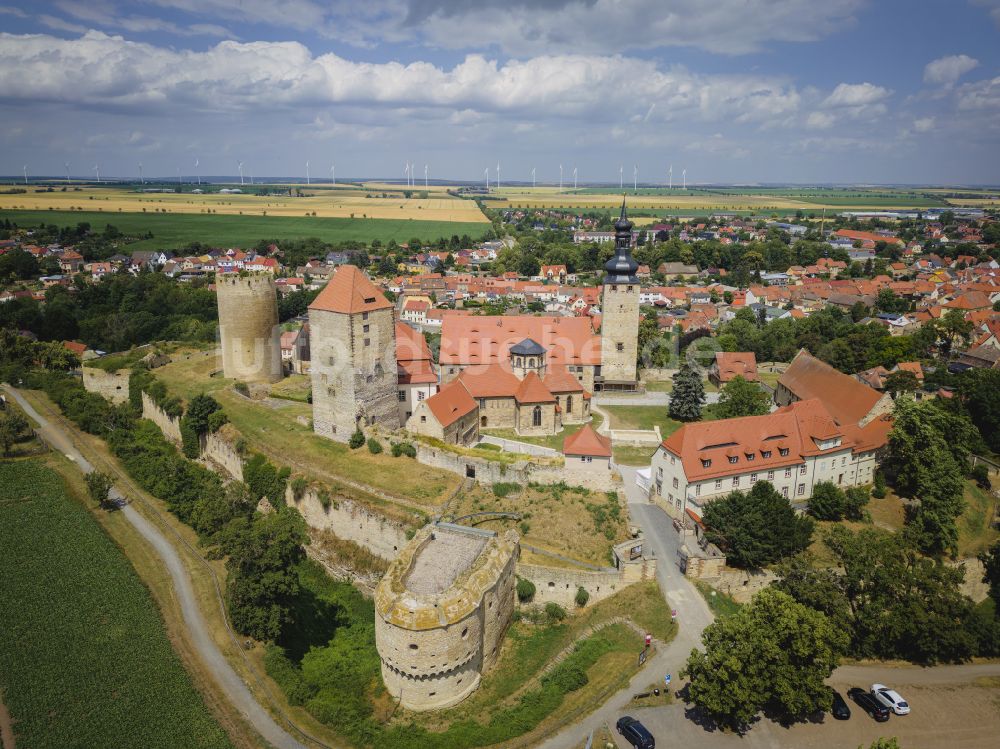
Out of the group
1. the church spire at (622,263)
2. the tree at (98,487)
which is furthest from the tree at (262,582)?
the church spire at (622,263)

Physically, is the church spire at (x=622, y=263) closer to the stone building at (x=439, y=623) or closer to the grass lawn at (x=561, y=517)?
the grass lawn at (x=561, y=517)

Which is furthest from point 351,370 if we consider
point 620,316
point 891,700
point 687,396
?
point 891,700

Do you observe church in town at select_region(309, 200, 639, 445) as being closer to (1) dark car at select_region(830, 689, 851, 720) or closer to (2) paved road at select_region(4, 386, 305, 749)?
(2) paved road at select_region(4, 386, 305, 749)

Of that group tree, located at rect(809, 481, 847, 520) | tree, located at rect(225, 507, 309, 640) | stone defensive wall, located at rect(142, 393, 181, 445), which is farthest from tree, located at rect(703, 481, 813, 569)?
stone defensive wall, located at rect(142, 393, 181, 445)

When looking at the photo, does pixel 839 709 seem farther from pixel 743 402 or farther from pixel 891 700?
pixel 743 402

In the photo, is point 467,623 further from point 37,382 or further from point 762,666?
point 37,382

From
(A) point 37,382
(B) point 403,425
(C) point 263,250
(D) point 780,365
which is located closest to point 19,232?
(C) point 263,250

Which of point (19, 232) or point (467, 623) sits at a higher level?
point (19, 232)
